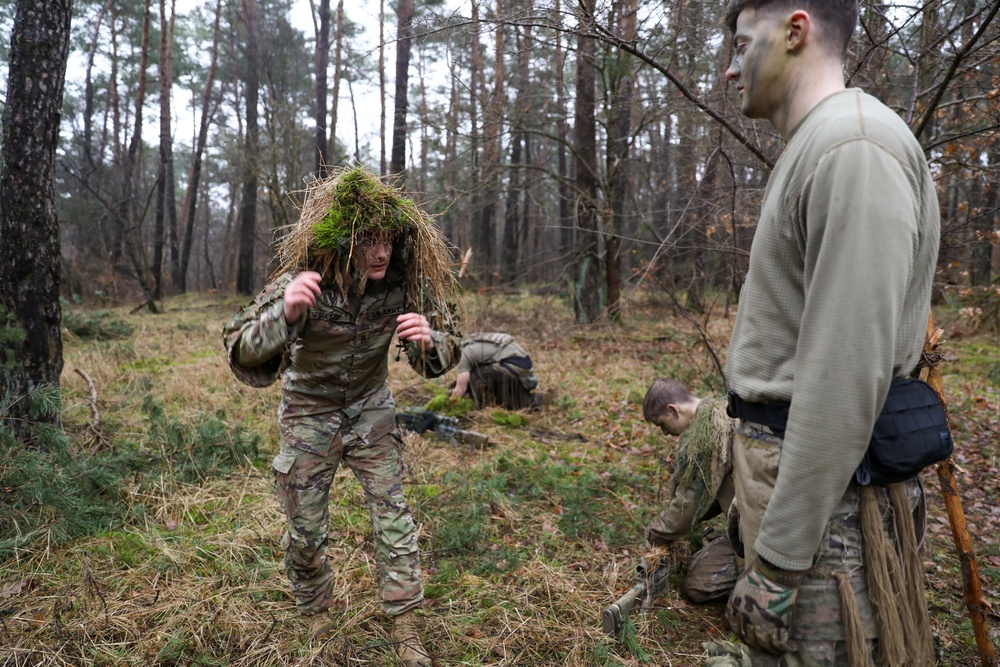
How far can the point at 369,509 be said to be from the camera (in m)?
3.21

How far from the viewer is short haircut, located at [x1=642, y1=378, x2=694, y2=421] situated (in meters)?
4.24

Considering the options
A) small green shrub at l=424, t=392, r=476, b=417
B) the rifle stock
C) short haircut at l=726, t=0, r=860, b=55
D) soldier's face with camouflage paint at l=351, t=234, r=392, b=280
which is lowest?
the rifle stock

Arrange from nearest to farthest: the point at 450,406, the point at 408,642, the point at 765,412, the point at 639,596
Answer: the point at 765,412, the point at 408,642, the point at 639,596, the point at 450,406

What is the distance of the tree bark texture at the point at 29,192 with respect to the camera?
15.2 feet

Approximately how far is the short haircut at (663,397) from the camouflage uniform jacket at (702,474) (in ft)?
1.07

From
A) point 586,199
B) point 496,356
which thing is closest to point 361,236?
point 496,356

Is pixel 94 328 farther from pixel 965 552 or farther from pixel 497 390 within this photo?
pixel 965 552

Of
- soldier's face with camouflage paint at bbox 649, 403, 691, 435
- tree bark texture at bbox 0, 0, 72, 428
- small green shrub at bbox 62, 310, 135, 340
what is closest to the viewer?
soldier's face with camouflage paint at bbox 649, 403, 691, 435

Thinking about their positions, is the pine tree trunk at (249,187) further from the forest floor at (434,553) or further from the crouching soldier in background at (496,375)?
the crouching soldier in background at (496,375)

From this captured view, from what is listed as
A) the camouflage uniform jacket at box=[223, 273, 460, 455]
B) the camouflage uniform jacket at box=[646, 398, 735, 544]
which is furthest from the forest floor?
the camouflage uniform jacket at box=[223, 273, 460, 455]

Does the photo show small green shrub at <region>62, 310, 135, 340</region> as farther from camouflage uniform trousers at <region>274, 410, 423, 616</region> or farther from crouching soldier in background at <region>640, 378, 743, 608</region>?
crouching soldier in background at <region>640, 378, 743, 608</region>

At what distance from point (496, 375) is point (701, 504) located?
4.02 meters

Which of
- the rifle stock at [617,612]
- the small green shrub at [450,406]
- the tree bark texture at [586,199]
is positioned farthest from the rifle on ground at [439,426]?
the tree bark texture at [586,199]

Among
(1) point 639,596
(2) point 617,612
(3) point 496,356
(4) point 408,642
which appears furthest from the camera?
(3) point 496,356
